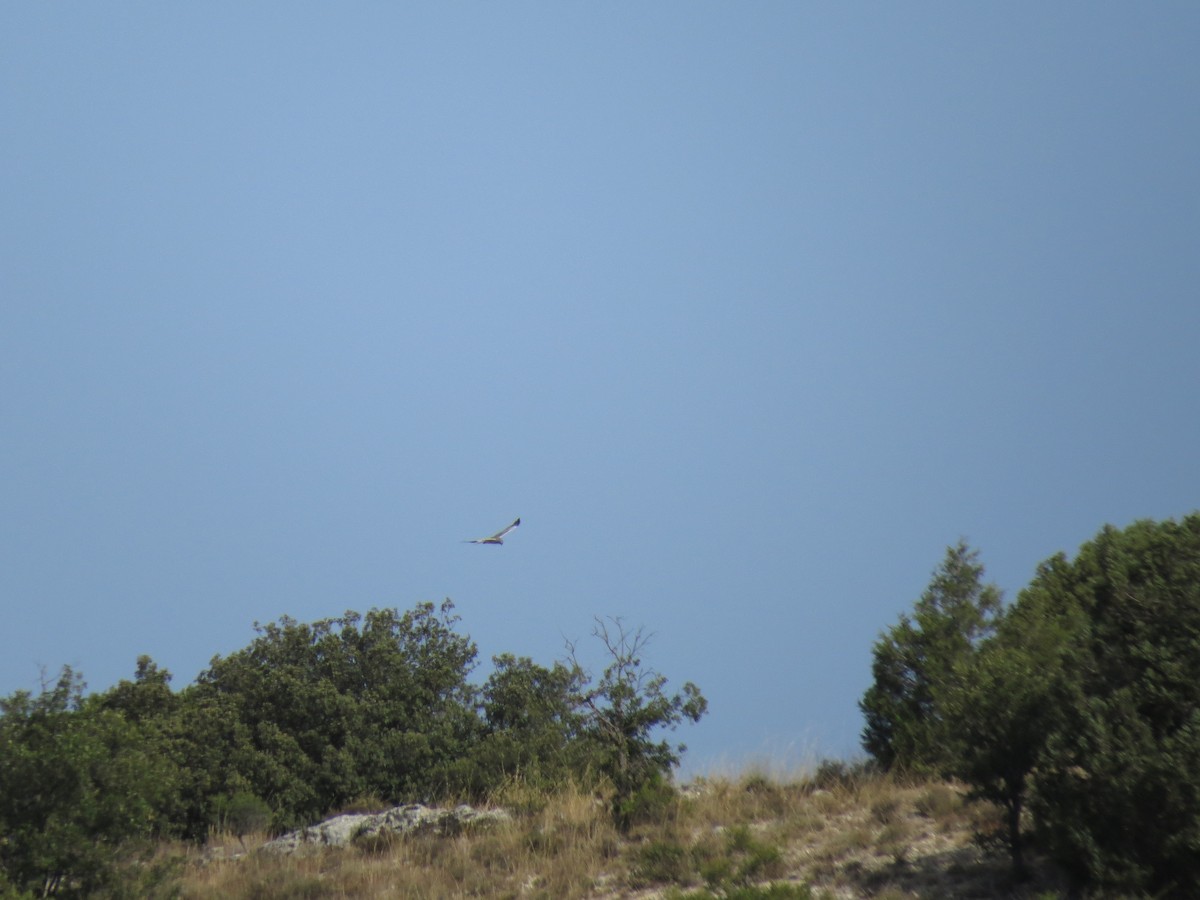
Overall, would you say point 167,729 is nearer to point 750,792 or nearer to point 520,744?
point 520,744

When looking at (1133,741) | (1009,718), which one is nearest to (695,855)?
(1009,718)

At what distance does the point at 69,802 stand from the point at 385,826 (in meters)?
5.35

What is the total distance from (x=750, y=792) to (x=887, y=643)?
357 centimetres

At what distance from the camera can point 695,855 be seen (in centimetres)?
1555

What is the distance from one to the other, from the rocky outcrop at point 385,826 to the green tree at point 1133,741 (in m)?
9.08

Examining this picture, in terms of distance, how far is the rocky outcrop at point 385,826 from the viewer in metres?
18.4

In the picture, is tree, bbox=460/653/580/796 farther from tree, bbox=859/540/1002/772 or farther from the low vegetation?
tree, bbox=859/540/1002/772

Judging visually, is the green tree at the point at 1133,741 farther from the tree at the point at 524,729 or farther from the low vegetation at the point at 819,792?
the tree at the point at 524,729

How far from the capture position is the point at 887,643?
1994 cm

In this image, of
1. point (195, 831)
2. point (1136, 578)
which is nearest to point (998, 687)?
point (1136, 578)

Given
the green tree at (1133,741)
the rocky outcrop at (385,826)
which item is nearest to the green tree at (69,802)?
the rocky outcrop at (385,826)

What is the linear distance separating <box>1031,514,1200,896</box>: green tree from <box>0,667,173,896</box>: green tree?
10.9 metres

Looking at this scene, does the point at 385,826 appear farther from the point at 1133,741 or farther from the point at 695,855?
the point at 1133,741

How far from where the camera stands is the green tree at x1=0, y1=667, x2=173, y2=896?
14328 mm
